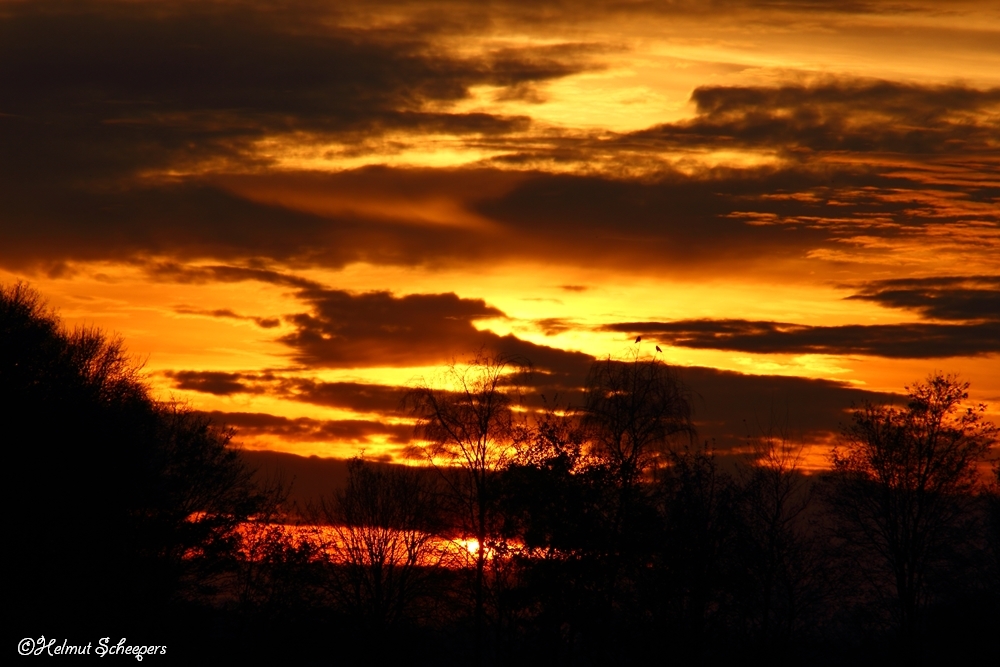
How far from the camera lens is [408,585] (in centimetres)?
6275

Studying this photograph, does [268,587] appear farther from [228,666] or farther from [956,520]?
[956,520]

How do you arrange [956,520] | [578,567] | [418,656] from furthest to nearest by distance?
1. [418,656]
2. [956,520]
3. [578,567]

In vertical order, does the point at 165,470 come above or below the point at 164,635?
above

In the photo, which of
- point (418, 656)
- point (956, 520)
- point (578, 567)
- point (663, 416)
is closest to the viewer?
point (578, 567)

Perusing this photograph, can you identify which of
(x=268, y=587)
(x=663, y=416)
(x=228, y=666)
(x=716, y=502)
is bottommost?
(x=228, y=666)

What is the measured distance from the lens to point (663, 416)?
A: 48156 millimetres

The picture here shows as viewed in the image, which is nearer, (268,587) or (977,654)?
(977,654)

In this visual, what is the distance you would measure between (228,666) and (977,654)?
124ft

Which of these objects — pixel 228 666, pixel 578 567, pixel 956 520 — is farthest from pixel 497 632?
pixel 956 520

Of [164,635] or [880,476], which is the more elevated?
[880,476]

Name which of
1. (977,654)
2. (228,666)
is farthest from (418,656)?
(977,654)

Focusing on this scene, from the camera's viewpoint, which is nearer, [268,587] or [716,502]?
[716,502]

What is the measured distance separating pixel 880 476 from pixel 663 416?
16.4 metres

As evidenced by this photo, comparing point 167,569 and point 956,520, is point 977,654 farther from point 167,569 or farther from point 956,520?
point 167,569
